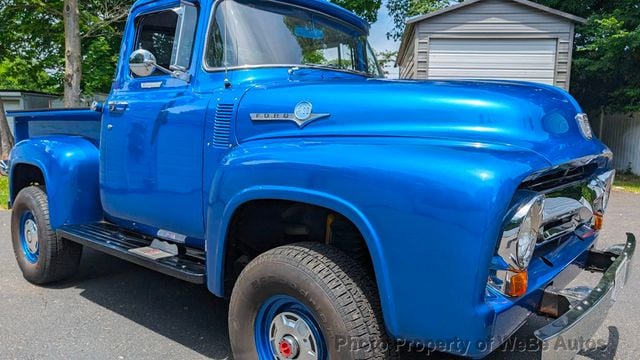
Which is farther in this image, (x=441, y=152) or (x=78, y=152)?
(x=78, y=152)

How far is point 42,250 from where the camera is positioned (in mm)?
4406

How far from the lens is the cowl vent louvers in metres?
3.01

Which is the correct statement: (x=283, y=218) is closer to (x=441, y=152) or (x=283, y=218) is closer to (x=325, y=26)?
(x=441, y=152)

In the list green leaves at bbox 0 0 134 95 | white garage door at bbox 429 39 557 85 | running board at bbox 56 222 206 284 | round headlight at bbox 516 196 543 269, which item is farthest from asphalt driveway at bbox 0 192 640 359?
green leaves at bbox 0 0 134 95

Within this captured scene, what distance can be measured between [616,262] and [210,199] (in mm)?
2150

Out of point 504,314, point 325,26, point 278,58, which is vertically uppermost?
point 325,26

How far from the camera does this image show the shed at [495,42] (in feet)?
37.9

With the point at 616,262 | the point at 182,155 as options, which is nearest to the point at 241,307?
the point at 182,155

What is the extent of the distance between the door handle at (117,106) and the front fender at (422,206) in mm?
1830

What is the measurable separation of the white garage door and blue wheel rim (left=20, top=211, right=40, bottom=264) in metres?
9.14

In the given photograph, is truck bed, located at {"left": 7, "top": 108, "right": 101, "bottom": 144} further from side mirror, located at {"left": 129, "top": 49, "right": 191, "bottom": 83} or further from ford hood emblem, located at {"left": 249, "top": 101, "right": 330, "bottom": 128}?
ford hood emblem, located at {"left": 249, "top": 101, "right": 330, "bottom": 128}

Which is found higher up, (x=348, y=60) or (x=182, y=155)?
(x=348, y=60)

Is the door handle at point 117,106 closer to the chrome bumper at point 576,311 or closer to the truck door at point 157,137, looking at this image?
the truck door at point 157,137

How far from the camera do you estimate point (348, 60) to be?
3996mm
